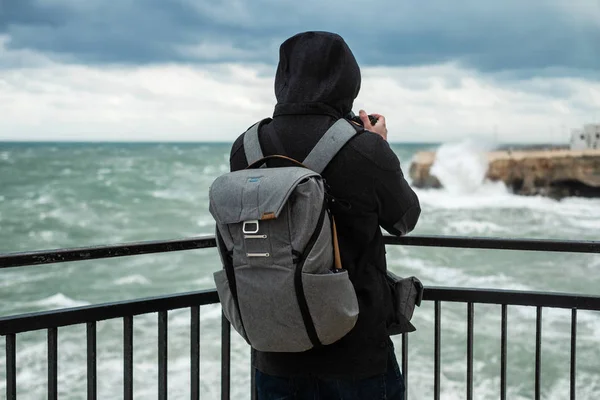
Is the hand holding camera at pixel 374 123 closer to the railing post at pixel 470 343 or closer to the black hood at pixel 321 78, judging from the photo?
the black hood at pixel 321 78

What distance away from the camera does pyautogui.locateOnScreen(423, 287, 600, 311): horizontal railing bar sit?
209cm

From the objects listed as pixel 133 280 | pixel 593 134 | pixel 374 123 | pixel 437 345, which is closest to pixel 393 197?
pixel 374 123

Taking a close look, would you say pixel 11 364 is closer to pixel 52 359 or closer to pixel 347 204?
pixel 52 359

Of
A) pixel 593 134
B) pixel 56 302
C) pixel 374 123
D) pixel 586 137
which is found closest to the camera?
pixel 374 123

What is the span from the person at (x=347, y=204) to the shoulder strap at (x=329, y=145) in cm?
2

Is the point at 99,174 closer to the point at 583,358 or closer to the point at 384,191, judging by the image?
the point at 583,358

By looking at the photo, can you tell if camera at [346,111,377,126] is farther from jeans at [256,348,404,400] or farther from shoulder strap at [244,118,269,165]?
jeans at [256,348,404,400]

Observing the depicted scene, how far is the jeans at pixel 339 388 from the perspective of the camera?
1537 millimetres

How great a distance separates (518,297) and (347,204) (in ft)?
A: 3.14

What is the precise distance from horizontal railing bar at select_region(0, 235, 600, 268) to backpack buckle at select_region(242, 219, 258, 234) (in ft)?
2.20

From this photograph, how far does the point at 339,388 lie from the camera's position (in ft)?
5.04

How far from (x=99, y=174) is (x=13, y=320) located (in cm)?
4968

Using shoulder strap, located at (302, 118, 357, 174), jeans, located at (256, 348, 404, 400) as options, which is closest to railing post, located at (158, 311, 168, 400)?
jeans, located at (256, 348, 404, 400)

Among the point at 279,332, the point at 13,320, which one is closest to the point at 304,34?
the point at 279,332
